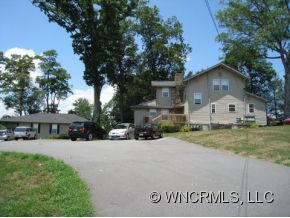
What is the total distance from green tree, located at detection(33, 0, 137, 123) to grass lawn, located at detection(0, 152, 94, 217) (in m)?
25.9

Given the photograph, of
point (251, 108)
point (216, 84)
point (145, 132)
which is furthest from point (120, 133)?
point (251, 108)

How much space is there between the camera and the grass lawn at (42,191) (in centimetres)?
639

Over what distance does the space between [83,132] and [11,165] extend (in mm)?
16371

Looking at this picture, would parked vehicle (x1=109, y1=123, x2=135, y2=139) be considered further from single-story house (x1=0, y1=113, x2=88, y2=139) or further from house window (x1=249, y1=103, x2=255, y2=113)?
single-story house (x1=0, y1=113, x2=88, y2=139)

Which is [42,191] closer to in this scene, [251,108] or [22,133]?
[22,133]

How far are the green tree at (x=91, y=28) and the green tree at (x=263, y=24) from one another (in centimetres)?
1596

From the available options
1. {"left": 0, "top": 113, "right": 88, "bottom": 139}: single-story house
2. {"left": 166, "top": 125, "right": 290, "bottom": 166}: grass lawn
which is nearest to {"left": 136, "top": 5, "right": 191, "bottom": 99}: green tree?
{"left": 0, "top": 113, "right": 88, "bottom": 139}: single-story house

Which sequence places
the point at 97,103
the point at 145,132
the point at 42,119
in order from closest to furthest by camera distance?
1. the point at 145,132
2. the point at 97,103
3. the point at 42,119

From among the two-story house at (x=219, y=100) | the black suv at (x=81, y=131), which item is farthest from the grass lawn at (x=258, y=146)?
the two-story house at (x=219, y=100)

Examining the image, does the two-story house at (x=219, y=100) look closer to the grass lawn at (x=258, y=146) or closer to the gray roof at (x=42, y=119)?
the grass lawn at (x=258, y=146)

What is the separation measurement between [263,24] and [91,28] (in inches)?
892

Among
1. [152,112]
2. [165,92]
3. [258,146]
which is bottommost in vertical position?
[258,146]

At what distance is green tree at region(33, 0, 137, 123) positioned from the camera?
36.9 metres

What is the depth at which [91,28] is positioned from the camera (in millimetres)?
37688
